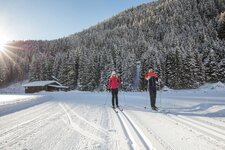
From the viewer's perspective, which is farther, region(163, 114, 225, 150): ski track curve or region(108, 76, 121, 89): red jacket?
region(108, 76, 121, 89): red jacket

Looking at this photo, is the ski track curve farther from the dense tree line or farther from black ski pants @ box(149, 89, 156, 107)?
the dense tree line

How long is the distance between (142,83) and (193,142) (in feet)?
189

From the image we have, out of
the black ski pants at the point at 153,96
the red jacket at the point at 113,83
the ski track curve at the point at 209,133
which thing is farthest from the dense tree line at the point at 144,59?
the ski track curve at the point at 209,133

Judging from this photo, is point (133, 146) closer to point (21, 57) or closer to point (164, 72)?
point (164, 72)

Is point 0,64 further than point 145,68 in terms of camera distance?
Yes

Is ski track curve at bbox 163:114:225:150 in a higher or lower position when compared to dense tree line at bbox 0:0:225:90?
lower

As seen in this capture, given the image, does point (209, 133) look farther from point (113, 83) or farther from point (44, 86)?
point (44, 86)

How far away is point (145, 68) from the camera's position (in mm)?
65125

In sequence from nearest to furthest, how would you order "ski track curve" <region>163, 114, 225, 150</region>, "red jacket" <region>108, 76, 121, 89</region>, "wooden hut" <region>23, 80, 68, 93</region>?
1. "ski track curve" <region>163, 114, 225, 150</region>
2. "red jacket" <region>108, 76, 121, 89</region>
3. "wooden hut" <region>23, 80, 68, 93</region>

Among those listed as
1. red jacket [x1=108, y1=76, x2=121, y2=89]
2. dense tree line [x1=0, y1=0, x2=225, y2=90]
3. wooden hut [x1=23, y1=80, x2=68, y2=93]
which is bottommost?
wooden hut [x1=23, y1=80, x2=68, y2=93]

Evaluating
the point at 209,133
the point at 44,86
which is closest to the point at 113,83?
the point at 209,133

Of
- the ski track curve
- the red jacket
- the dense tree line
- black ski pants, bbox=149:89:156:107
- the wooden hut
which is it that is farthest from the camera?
the wooden hut

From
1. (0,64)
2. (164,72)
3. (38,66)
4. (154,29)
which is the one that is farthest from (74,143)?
(154,29)

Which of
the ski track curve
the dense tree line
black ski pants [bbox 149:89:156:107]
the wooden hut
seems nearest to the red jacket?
black ski pants [bbox 149:89:156:107]
